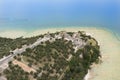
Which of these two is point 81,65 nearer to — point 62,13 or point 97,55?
point 97,55

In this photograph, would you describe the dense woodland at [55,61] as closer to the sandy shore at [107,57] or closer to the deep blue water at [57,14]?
the sandy shore at [107,57]

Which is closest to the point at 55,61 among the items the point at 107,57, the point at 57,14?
the point at 107,57

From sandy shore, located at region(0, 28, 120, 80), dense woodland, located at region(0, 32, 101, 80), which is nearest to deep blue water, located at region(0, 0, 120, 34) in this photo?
sandy shore, located at region(0, 28, 120, 80)

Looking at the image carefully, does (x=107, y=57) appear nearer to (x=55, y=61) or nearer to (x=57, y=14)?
(x=55, y=61)

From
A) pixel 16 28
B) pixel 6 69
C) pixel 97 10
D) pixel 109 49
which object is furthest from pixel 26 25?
pixel 6 69

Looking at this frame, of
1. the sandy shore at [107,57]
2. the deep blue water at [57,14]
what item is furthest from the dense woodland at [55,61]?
the deep blue water at [57,14]

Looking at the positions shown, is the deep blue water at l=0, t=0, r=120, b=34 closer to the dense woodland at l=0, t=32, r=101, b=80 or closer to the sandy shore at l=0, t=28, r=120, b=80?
the sandy shore at l=0, t=28, r=120, b=80
